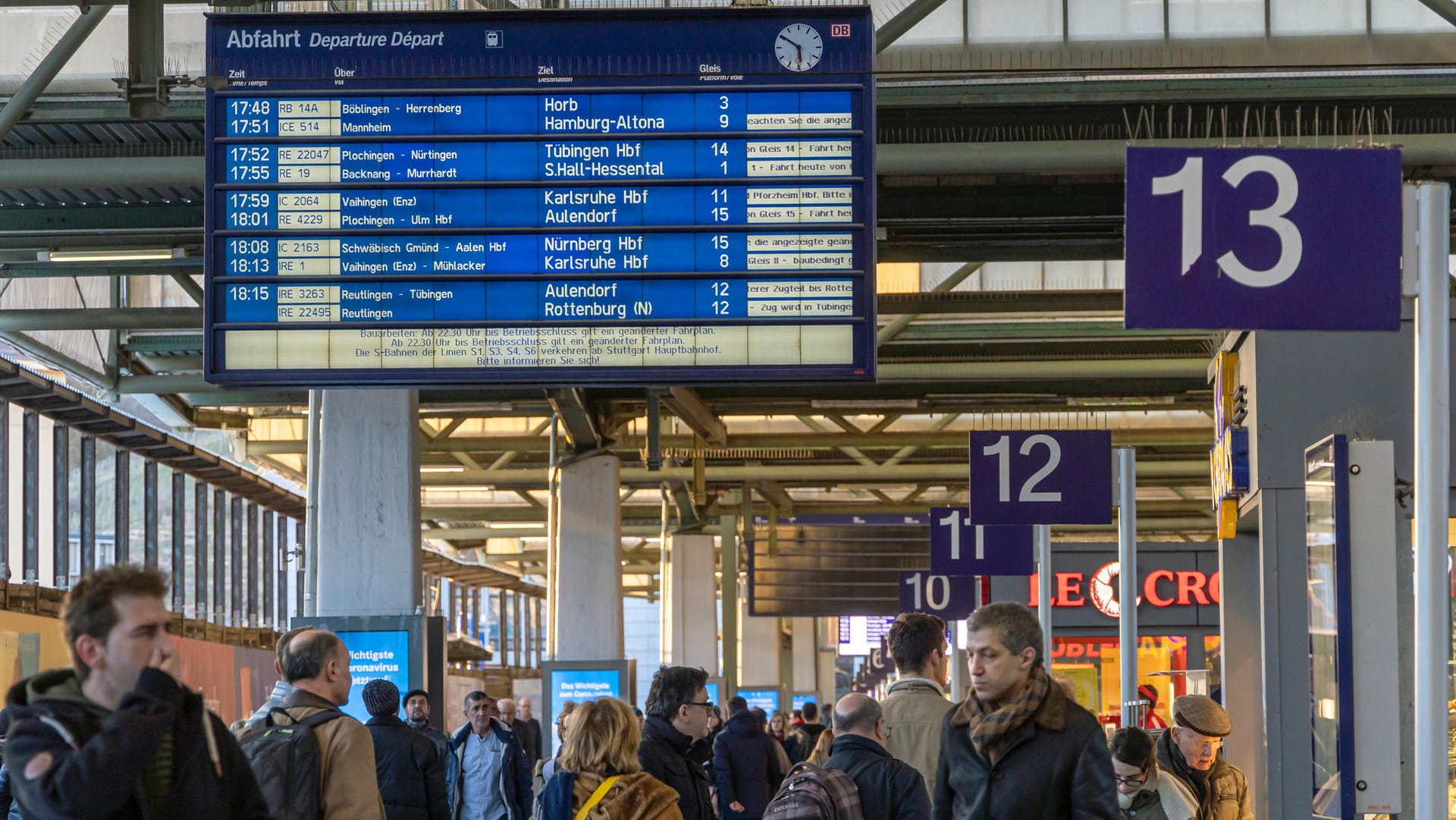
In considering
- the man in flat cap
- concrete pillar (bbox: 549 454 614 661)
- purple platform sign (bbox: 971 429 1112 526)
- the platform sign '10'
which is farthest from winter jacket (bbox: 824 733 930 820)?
concrete pillar (bbox: 549 454 614 661)

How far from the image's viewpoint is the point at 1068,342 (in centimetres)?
2131

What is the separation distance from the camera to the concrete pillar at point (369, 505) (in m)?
13.7

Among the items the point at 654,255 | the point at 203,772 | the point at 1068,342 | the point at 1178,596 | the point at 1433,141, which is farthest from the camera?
the point at 1178,596

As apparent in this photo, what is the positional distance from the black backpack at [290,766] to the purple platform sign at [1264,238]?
9.13ft

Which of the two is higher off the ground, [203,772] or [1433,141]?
[1433,141]

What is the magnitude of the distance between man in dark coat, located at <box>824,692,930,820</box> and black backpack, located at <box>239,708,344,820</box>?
64.3 inches

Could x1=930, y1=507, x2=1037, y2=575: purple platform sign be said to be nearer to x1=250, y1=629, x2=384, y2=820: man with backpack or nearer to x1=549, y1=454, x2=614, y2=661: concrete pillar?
x1=250, y1=629, x2=384, y2=820: man with backpack

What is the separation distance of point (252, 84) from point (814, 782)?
5.10m

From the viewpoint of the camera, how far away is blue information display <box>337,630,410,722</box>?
500 inches

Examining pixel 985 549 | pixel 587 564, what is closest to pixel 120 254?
pixel 985 549

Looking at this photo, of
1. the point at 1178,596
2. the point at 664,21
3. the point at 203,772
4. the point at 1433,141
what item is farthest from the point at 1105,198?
the point at 1178,596

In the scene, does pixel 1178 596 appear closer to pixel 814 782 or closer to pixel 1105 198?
pixel 1105 198

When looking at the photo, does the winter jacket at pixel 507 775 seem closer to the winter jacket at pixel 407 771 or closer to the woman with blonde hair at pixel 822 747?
the woman with blonde hair at pixel 822 747

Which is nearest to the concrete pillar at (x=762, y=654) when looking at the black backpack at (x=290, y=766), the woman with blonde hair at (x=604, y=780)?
the woman with blonde hair at (x=604, y=780)
